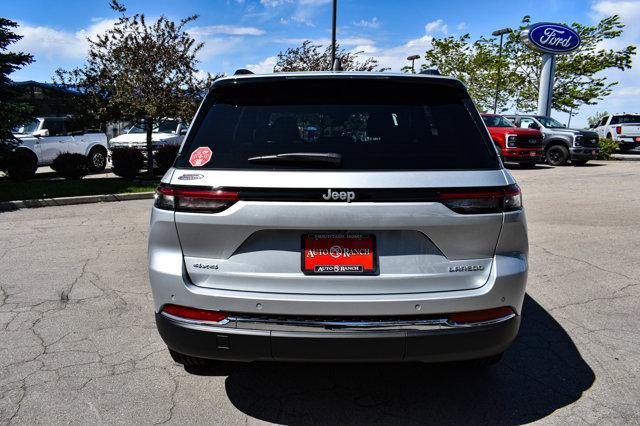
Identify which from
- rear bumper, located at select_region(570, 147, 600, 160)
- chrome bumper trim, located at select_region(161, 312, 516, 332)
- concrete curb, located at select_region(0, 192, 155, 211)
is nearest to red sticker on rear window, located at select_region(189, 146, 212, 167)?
chrome bumper trim, located at select_region(161, 312, 516, 332)

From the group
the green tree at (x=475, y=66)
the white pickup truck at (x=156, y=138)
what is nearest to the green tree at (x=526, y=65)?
the green tree at (x=475, y=66)

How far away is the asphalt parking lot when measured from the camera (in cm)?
272

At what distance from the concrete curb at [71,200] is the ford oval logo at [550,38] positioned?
831 inches

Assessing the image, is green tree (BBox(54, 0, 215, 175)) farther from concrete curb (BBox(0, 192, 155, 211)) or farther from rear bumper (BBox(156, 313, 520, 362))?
rear bumper (BBox(156, 313, 520, 362))

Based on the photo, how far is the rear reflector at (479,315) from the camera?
7.80ft

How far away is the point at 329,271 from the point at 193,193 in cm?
78

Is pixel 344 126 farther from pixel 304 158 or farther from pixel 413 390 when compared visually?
pixel 413 390

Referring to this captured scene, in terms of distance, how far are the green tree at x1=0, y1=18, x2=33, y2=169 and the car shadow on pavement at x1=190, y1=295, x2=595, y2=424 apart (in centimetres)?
1087

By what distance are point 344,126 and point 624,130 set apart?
28.0 metres

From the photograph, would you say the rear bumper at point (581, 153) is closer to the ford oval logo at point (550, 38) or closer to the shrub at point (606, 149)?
the shrub at point (606, 149)

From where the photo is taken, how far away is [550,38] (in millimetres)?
24375

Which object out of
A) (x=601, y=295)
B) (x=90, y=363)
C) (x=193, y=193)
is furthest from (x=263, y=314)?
(x=601, y=295)

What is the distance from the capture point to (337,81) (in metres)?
2.69

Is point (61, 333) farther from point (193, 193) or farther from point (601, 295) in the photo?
point (601, 295)
